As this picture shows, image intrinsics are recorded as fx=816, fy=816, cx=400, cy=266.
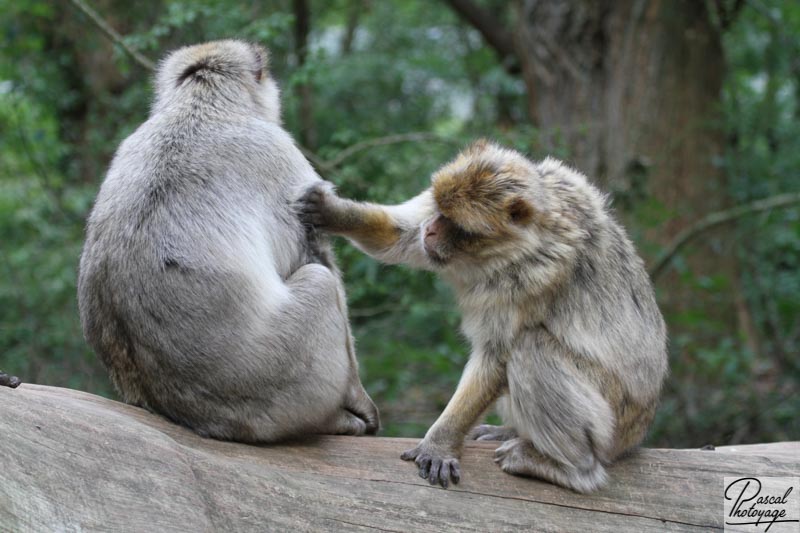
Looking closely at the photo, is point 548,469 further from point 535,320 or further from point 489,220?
point 489,220

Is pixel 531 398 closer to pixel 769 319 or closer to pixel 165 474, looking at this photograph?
pixel 165 474

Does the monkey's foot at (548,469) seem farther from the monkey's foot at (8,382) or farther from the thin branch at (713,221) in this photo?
the thin branch at (713,221)

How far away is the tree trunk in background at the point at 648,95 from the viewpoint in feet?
29.6

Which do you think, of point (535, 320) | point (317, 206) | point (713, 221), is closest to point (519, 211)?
point (535, 320)

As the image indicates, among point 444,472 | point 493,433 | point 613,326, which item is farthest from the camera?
point 493,433

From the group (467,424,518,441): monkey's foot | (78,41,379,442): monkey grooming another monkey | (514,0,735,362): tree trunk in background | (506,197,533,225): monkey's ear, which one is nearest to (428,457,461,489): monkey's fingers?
(78,41,379,442): monkey grooming another monkey

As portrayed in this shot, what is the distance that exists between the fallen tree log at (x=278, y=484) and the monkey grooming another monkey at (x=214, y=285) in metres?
0.23

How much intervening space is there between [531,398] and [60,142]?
8.22 metres

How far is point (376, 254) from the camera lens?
15.7ft

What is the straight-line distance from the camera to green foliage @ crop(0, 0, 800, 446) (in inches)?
313

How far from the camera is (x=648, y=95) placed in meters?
9.15

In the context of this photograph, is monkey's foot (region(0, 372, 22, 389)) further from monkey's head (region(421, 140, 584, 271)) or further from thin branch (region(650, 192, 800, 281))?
thin branch (region(650, 192, 800, 281))

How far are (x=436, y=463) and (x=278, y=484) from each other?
84 cm

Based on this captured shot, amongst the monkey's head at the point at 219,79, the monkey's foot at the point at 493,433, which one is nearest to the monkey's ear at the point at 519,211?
the monkey's foot at the point at 493,433
